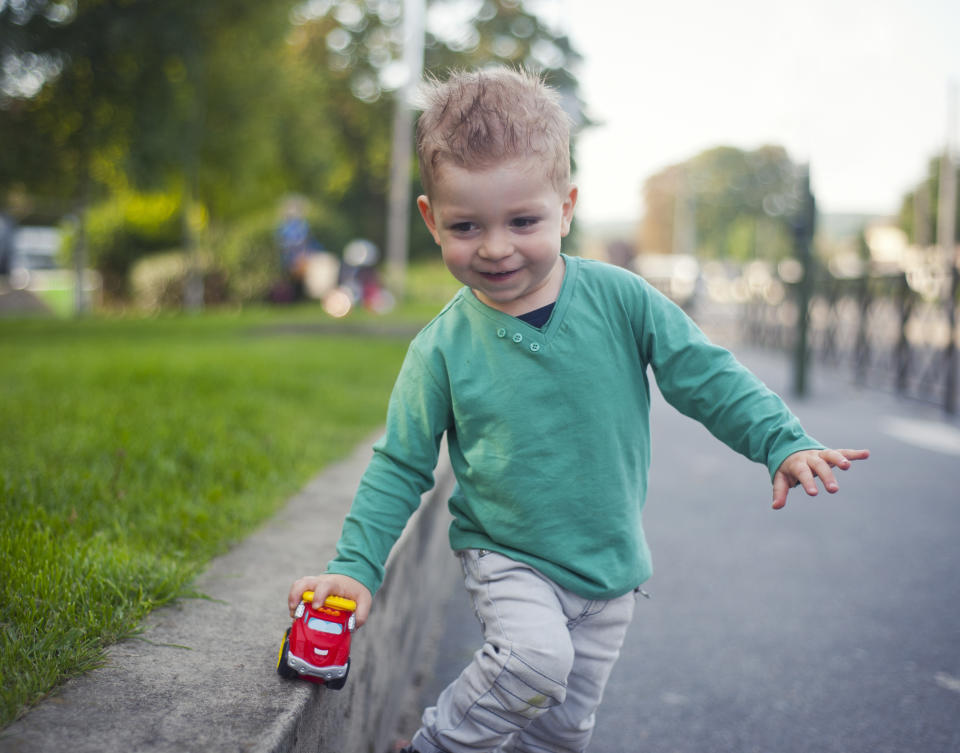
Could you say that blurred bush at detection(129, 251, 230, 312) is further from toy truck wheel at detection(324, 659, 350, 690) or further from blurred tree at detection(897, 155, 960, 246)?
blurred tree at detection(897, 155, 960, 246)

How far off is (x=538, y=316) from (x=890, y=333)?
11.1 m

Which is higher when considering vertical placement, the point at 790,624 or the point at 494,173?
the point at 494,173

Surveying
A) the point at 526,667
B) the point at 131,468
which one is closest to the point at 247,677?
the point at 526,667

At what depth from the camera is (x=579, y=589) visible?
190 centimetres

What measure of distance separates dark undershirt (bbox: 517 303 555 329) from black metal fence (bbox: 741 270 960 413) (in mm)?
7981

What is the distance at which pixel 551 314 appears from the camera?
6.53 feet

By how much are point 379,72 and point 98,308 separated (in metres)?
16.0

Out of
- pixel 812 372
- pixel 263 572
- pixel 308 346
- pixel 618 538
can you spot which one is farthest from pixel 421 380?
pixel 812 372

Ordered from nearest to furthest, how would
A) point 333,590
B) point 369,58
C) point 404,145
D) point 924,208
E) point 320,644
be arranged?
point 320,644 < point 333,590 < point 404,145 < point 369,58 < point 924,208

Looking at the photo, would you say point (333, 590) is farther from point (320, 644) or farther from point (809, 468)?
point (809, 468)

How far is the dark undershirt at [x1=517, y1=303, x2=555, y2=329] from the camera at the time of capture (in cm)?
200

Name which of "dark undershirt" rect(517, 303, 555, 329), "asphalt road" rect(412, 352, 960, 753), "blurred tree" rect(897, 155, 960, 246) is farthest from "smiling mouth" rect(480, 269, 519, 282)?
"blurred tree" rect(897, 155, 960, 246)

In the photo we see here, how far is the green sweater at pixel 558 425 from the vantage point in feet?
6.29

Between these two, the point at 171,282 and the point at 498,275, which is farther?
the point at 171,282
